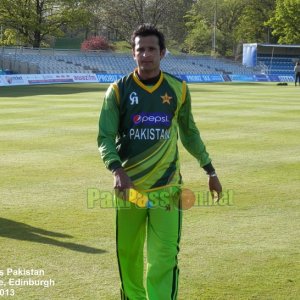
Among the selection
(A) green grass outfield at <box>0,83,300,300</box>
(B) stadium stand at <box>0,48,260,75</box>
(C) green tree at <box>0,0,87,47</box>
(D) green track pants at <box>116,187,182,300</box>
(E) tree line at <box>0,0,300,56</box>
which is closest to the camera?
(D) green track pants at <box>116,187,182,300</box>

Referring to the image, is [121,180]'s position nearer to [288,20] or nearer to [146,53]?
[146,53]

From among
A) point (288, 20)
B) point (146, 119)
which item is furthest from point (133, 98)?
point (288, 20)

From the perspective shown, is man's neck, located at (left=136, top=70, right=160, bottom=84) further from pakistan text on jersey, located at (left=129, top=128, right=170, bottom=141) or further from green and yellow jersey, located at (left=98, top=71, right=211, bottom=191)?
pakistan text on jersey, located at (left=129, top=128, right=170, bottom=141)

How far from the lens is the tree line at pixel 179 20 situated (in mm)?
67238

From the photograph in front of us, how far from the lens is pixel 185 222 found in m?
7.99

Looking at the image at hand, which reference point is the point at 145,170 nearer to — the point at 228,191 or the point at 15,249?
the point at 15,249

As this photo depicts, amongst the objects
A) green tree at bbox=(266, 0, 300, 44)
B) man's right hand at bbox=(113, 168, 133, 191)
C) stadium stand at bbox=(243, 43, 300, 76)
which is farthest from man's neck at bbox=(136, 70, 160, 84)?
green tree at bbox=(266, 0, 300, 44)

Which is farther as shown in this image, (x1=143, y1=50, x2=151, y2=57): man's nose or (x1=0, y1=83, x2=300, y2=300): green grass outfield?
(x1=0, y1=83, x2=300, y2=300): green grass outfield

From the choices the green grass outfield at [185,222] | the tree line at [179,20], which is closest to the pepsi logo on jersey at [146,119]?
the green grass outfield at [185,222]

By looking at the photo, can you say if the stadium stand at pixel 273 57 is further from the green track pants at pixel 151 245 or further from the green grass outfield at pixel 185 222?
the green track pants at pixel 151 245

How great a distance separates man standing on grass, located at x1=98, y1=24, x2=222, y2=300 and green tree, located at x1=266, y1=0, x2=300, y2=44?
77.9m

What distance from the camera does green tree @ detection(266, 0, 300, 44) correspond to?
79250 mm

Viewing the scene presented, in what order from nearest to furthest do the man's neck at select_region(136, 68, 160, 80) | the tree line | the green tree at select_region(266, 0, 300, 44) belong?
the man's neck at select_region(136, 68, 160, 80), the tree line, the green tree at select_region(266, 0, 300, 44)

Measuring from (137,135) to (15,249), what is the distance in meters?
2.63
